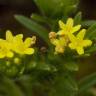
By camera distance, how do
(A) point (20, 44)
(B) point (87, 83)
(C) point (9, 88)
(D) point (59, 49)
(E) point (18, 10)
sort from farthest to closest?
(E) point (18, 10) < (C) point (9, 88) < (B) point (87, 83) < (A) point (20, 44) < (D) point (59, 49)

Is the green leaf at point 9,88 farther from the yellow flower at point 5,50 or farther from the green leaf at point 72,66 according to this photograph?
the green leaf at point 72,66

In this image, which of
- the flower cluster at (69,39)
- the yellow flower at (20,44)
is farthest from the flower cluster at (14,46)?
the flower cluster at (69,39)

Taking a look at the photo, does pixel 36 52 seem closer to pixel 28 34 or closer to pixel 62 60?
pixel 62 60

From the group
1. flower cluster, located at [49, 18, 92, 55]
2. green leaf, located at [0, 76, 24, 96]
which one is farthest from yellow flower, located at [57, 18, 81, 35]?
green leaf, located at [0, 76, 24, 96]

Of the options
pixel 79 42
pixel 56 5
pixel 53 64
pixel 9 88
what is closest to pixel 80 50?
pixel 79 42

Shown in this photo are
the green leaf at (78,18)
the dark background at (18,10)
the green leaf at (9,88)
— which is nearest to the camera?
the green leaf at (78,18)

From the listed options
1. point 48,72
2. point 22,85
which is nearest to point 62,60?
point 48,72

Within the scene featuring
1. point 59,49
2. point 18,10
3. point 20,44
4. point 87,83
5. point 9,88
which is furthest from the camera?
point 18,10

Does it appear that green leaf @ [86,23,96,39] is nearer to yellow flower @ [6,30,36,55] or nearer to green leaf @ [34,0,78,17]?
green leaf @ [34,0,78,17]

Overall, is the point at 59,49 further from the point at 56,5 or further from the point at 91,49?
the point at 56,5
